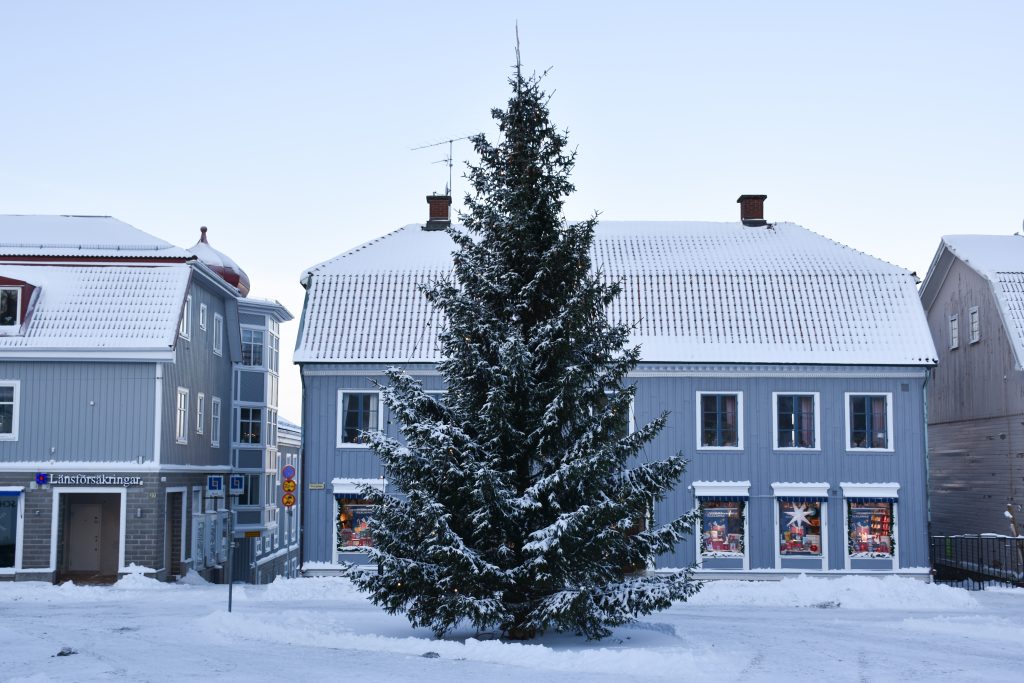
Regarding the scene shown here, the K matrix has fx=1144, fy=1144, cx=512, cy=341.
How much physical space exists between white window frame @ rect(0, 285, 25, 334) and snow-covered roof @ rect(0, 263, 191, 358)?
190 millimetres

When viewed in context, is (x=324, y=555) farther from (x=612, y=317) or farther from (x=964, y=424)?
(x=964, y=424)

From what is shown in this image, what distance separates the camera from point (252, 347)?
1604 inches

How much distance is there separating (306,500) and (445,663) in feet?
49.0

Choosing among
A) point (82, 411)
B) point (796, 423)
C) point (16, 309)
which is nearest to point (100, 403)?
point (82, 411)

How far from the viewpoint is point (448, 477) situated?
1728cm

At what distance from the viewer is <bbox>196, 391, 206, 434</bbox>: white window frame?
113 ft

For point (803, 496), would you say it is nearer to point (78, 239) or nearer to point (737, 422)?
point (737, 422)

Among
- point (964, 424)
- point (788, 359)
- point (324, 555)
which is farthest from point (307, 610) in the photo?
point (964, 424)

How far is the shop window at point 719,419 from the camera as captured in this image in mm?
30609

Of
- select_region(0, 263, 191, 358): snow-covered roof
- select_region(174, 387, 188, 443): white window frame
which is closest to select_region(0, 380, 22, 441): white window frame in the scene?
select_region(0, 263, 191, 358): snow-covered roof

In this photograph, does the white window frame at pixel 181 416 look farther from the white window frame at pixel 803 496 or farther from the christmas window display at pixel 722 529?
the white window frame at pixel 803 496

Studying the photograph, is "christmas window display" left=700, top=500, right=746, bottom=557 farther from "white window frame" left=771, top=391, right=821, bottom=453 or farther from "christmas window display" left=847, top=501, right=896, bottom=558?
"christmas window display" left=847, top=501, right=896, bottom=558

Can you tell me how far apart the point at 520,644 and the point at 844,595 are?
38.6 ft

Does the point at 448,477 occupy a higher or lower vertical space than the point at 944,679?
higher
